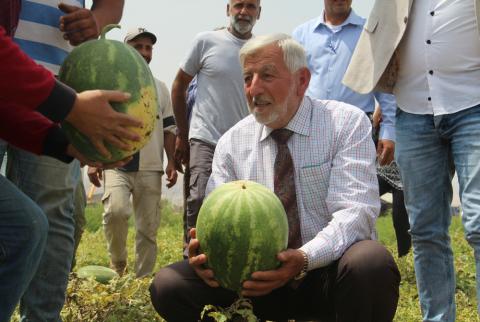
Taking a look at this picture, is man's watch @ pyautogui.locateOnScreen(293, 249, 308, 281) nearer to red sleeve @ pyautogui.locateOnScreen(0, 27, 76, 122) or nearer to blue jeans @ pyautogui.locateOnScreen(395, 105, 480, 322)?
blue jeans @ pyautogui.locateOnScreen(395, 105, 480, 322)

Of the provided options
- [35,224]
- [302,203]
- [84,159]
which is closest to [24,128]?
[84,159]

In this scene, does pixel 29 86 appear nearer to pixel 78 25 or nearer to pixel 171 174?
pixel 78 25

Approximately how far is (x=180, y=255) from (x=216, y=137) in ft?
7.36

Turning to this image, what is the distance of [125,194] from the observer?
23.7ft

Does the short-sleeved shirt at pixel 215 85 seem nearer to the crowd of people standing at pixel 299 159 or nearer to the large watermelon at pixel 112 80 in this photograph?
the crowd of people standing at pixel 299 159

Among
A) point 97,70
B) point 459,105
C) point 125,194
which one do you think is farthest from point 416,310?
point 97,70

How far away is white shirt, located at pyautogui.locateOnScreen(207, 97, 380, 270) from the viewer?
12.3 ft

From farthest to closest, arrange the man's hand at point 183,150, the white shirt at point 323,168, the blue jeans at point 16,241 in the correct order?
the man's hand at point 183,150
the white shirt at point 323,168
the blue jeans at point 16,241

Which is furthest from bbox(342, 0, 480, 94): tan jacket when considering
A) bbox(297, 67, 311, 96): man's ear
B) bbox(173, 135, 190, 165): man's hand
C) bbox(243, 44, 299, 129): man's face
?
bbox(173, 135, 190, 165): man's hand

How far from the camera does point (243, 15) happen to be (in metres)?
6.79

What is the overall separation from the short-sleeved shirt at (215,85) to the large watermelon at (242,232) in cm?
281

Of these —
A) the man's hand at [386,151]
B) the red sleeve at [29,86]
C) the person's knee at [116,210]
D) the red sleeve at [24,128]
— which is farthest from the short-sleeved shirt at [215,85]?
the red sleeve at [29,86]

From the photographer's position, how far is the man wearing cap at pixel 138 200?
7.11 m

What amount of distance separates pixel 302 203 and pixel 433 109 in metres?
0.92
